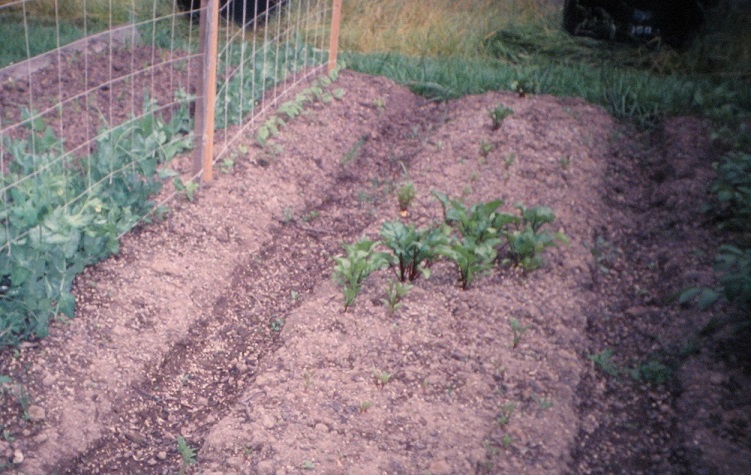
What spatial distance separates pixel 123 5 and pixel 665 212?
5.65 m

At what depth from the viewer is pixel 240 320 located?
3.37 metres

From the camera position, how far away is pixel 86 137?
3896 millimetres

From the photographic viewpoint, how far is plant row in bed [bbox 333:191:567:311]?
3.22 metres

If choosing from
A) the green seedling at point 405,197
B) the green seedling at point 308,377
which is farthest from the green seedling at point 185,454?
the green seedling at point 405,197

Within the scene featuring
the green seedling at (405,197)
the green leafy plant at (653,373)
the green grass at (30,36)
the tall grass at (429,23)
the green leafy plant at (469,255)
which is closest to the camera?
the green leafy plant at (653,373)

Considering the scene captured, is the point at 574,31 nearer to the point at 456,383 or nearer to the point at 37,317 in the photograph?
the point at 456,383

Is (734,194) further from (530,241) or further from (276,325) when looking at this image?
(276,325)

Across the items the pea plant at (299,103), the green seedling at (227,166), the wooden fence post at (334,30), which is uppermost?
the wooden fence post at (334,30)

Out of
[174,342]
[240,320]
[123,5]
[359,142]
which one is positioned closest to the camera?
[174,342]

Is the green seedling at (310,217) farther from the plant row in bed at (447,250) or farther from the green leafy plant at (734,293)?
the green leafy plant at (734,293)

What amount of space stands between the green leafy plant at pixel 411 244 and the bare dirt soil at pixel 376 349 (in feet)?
0.46

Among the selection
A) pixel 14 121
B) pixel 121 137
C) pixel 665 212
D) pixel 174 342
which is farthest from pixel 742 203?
pixel 14 121

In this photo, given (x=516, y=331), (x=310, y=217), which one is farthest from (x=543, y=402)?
(x=310, y=217)

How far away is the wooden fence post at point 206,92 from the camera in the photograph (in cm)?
373
